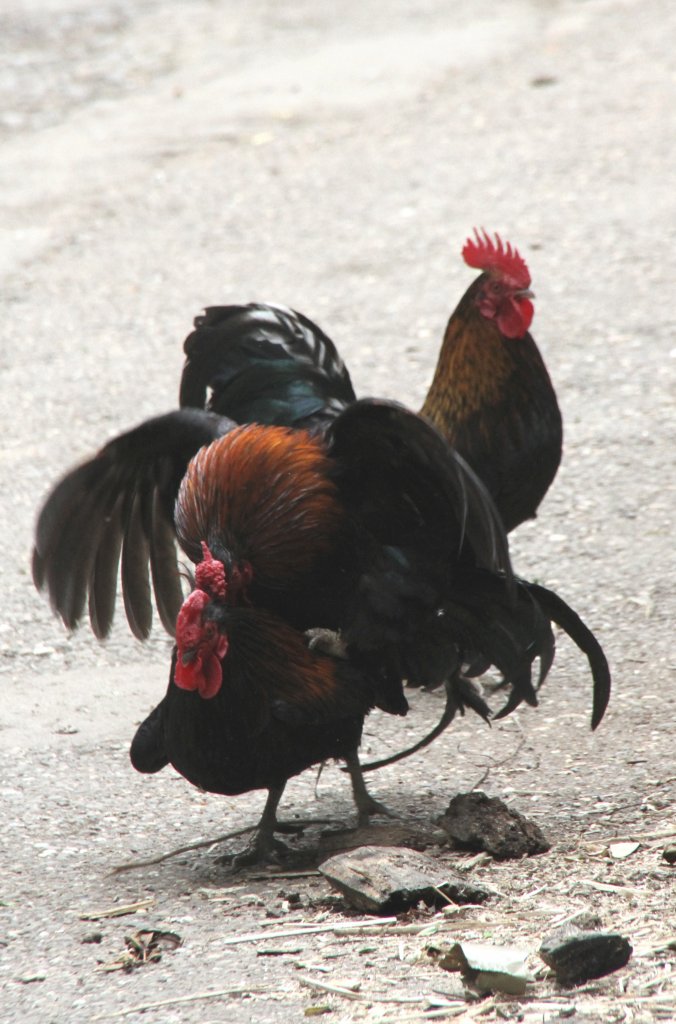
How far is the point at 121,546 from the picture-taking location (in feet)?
15.3

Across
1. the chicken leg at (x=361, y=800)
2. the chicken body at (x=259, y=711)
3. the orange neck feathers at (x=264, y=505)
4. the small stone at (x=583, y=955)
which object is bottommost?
the chicken leg at (x=361, y=800)

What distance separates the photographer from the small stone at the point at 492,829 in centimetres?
389

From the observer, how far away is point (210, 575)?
12.5 ft

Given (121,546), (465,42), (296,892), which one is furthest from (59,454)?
(465,42)

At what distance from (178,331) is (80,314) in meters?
0.75

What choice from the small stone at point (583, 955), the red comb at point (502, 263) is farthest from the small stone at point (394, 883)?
the red comb at point (502, 263)

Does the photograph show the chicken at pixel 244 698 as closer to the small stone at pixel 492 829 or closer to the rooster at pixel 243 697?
the rooster at pixel 243 697

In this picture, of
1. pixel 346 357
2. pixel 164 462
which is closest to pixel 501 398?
pixel 164 462

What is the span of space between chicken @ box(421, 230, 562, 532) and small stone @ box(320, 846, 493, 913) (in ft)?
4.65

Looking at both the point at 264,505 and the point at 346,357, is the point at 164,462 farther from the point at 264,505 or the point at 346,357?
the point at 346,357

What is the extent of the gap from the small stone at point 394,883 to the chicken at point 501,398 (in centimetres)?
142

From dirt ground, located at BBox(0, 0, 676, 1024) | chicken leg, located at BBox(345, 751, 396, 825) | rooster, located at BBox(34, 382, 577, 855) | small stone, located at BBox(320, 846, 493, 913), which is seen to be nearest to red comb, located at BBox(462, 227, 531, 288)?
rooster, located at BBox(34, 382, 577, 855)

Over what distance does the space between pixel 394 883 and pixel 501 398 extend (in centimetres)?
175

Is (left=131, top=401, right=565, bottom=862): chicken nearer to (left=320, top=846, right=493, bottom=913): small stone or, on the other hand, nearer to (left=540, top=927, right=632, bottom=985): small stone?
(left=320, top=846, right=493, bottom=913): small stone
